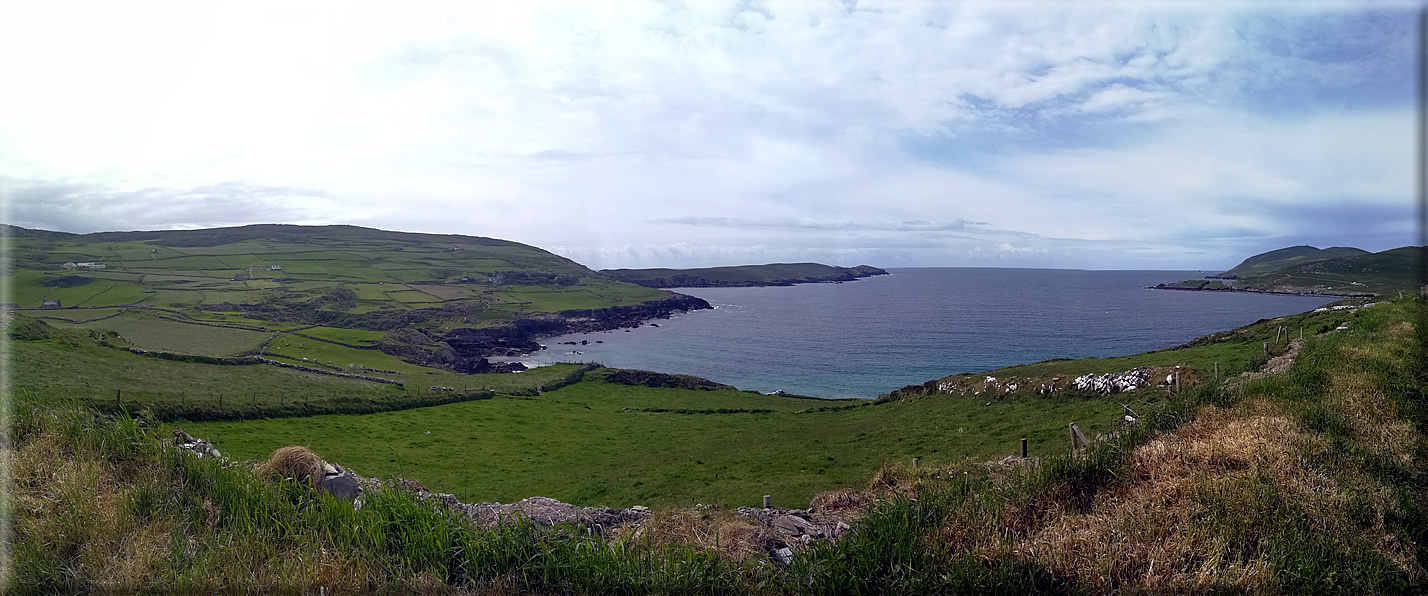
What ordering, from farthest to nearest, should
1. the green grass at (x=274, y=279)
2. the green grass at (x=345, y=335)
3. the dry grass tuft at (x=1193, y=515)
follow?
the green grass at (x=274, y=279), the green grass at (x=345, y=335), the dry grass tuft at (x=1193, y=515)

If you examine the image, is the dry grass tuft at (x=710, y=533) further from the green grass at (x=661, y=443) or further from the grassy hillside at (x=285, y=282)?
the grassy hillside at (x=285, y=282)

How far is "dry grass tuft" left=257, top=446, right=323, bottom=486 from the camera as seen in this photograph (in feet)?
27.6

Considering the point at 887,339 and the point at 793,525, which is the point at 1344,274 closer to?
the point at 887,339

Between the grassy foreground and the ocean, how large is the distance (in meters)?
63.7

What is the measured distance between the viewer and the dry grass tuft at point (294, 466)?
27.6 feet

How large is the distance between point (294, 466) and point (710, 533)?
6473 millimetres

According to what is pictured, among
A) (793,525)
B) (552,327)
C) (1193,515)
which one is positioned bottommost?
(552,327)

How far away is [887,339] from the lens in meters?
110

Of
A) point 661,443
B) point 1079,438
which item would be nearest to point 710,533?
point 1079,438

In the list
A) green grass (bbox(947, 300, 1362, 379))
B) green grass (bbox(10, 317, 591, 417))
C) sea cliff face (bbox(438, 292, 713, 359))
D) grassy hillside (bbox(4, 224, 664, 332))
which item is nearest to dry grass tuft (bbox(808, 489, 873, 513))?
green grass (bbox(947, 300, 1362, 379))

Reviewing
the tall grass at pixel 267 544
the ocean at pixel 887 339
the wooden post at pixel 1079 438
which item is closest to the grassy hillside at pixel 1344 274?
the ocean at pixel 887 339

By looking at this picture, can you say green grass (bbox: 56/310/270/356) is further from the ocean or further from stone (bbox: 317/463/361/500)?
stone (bbox: 317/463/361/500)

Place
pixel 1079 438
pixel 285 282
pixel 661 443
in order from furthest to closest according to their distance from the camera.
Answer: pixel 285 282
pixel 661 443
pixel 1079 438

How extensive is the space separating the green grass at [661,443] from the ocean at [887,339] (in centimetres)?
3353
